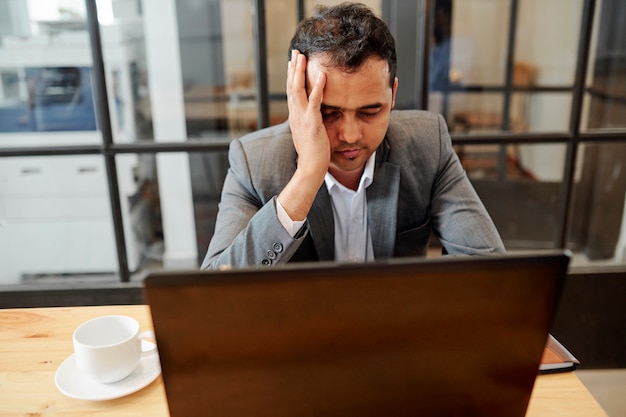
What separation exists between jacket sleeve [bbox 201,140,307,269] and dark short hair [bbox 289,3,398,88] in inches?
13.1

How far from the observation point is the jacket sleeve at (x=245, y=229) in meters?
1.13

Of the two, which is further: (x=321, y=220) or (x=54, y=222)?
(x=54, y=222)

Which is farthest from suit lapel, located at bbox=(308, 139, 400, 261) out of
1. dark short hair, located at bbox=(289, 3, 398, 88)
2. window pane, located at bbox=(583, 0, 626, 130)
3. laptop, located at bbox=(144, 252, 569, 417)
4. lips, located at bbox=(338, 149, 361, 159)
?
window pane, located at bbox=(583, 0, 626, 130)

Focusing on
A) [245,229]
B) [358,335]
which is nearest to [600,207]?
[245,229]

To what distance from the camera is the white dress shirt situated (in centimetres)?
141

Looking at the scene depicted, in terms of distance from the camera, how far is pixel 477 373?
23.8 inches

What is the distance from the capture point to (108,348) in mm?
842

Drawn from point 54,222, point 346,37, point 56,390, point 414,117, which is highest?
point 346,37

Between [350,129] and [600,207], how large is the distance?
2157 mm

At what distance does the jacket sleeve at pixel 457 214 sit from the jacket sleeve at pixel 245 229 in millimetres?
369

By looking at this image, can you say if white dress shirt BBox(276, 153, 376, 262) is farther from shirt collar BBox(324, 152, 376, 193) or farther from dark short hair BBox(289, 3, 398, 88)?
dark short hair BBox(289, 3, 398, 88)

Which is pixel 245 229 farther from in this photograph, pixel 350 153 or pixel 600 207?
pixel 600 207

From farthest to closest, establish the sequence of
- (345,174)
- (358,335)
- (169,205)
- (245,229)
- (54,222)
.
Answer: (169,205), (54,222), (345,174), (245,229), (358,335)

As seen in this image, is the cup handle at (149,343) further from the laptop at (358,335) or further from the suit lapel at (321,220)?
the suit lapel at (321,220)
